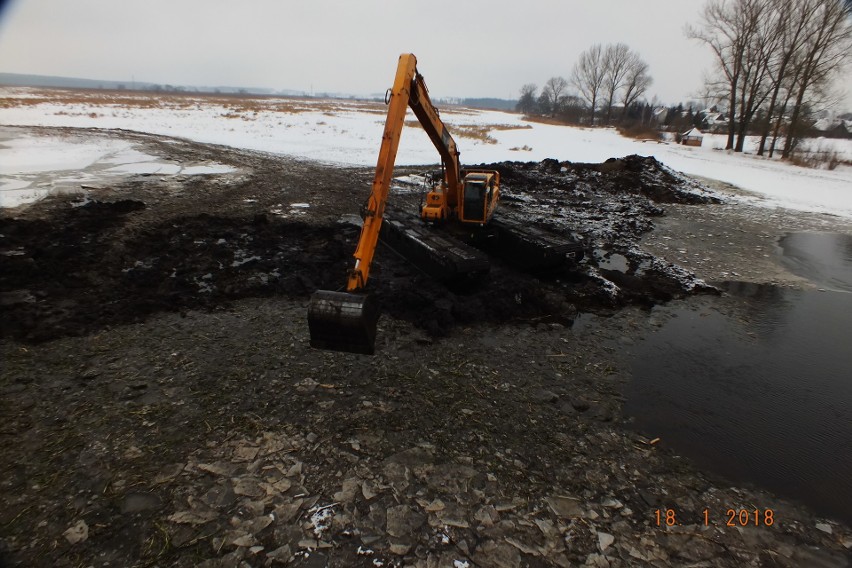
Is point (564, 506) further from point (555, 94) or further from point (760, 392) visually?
point (555, 94)

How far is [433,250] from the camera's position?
332 inches

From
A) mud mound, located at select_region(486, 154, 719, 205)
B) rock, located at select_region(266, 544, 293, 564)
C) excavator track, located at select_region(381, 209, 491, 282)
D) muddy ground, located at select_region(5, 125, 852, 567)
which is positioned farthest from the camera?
mud mound, located at select_region(486, 154, 719, 205)

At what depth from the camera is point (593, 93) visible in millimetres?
86000


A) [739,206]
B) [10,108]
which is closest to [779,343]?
[739,206]

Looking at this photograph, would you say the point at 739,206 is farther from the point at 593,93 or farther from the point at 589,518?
the point at 593,93

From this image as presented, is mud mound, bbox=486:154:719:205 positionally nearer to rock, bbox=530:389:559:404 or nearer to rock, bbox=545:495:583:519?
rock, bbox=530:389:559:404

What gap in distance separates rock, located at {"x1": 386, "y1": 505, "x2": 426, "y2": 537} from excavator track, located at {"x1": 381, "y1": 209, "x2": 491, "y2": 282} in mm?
4542

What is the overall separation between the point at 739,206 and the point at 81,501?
70.9 feet

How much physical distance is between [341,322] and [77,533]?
9.35ft

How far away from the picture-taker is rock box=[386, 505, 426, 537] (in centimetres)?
379

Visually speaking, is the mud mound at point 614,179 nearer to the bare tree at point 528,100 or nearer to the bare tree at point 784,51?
the bare tree at point 784,51

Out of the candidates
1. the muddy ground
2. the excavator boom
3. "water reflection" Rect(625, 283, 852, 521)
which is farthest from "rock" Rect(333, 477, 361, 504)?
"water reflection" Rect(625, 283, 852, 521)

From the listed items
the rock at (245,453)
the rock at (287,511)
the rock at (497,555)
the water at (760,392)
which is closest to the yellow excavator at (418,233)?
the rock at (245,453)
